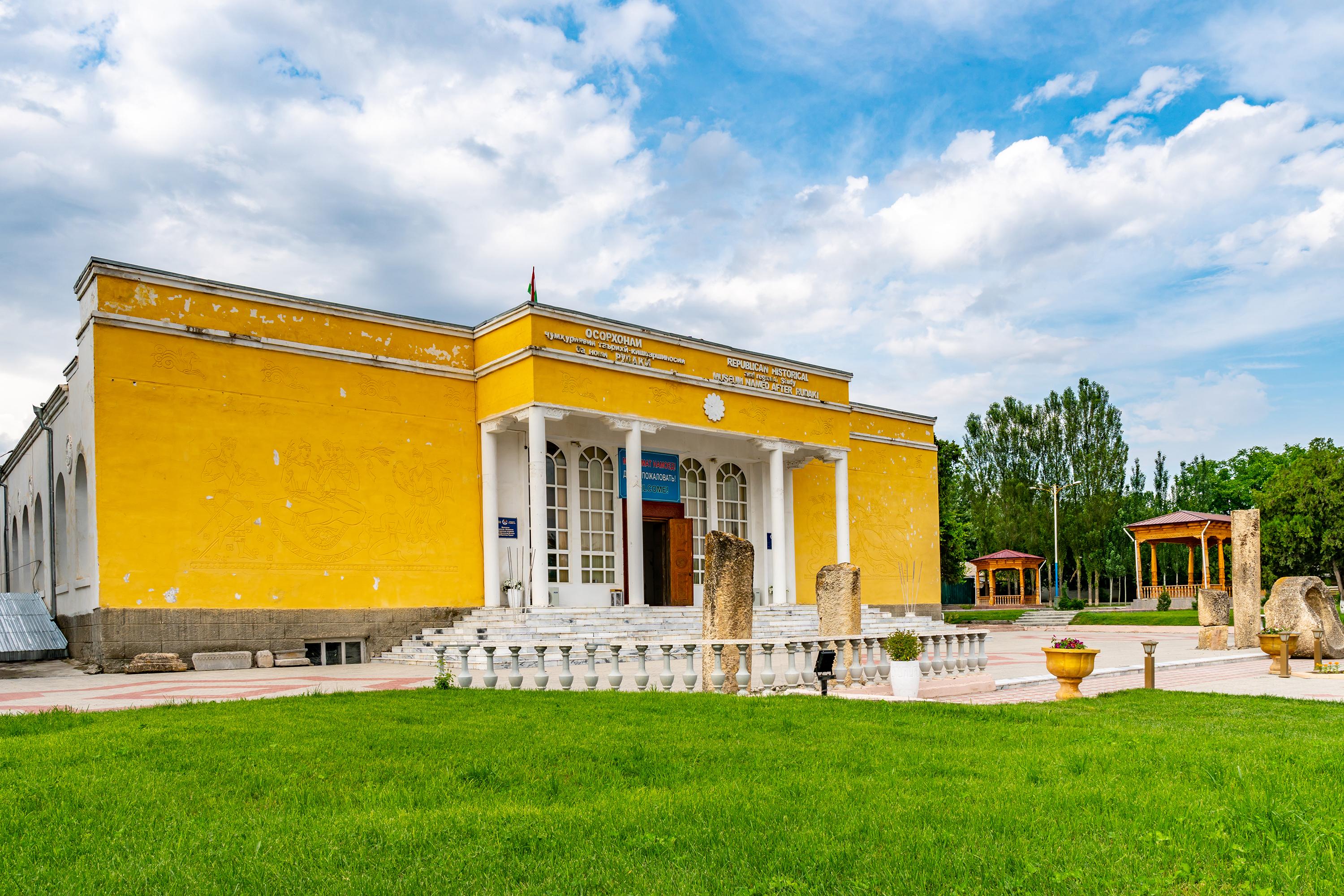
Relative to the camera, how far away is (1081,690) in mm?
11906

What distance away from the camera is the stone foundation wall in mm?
16219

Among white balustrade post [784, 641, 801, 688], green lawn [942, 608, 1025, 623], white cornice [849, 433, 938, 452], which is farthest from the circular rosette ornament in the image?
green lawn [942, 608, 1025, 623]

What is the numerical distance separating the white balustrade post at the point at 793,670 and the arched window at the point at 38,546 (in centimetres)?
1915

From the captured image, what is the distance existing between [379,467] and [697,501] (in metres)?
8.25

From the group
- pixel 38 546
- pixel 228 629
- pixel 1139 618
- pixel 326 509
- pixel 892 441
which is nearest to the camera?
pixel 228 629

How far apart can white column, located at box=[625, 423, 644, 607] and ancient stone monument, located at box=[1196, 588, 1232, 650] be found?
11423 mm

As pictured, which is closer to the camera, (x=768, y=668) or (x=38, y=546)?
(x=768, y=668)

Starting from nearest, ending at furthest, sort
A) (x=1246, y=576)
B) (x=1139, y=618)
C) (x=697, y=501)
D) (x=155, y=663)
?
(x=155, y=663), (x=1246, y=576), (x=697, y=501), (x=1139, y=618)

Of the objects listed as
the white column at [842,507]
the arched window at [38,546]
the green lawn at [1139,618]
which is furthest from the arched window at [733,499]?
the arched window at [38,546]

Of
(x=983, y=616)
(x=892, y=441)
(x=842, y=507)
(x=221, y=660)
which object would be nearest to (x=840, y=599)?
(x=221, y=660)

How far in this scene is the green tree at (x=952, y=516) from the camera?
47188mm

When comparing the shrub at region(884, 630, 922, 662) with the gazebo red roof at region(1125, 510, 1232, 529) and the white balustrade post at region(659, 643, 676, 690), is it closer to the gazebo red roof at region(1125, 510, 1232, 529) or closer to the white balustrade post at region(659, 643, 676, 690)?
the white balustrade post at region(659, 643, 676, 690)

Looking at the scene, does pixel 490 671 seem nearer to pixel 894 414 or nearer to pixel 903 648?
pixel 903 648

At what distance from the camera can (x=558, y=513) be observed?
21906mm
